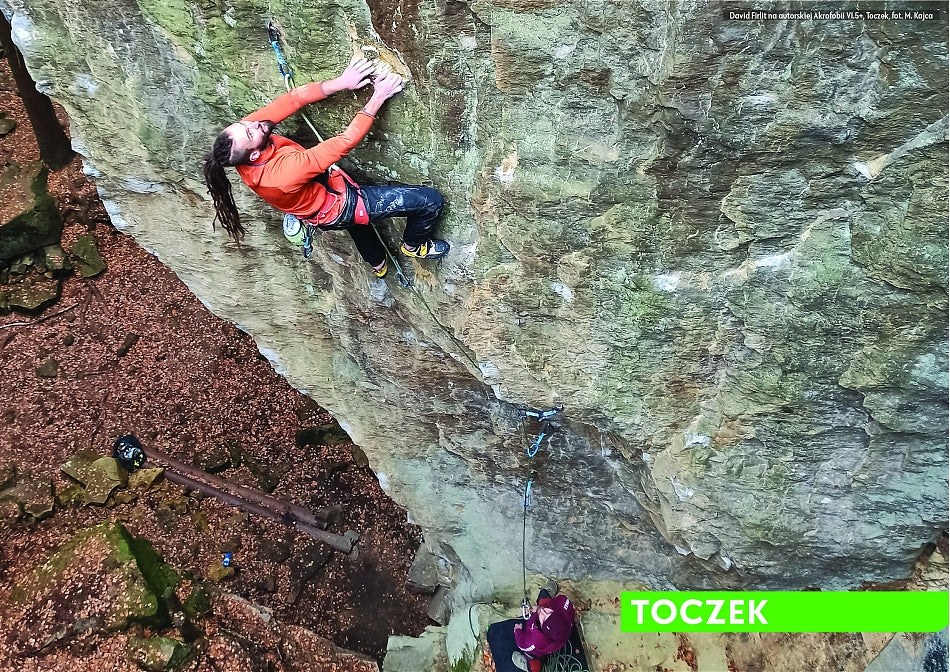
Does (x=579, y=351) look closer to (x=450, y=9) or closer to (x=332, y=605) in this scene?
(x=450, y=9)

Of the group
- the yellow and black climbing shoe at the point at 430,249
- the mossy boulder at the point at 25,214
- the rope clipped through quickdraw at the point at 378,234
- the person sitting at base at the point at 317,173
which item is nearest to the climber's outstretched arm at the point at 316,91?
the person sitting at base at the point at 317,173

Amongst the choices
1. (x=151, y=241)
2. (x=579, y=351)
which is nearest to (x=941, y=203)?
(x=579, y=351)

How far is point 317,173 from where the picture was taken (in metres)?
2.98

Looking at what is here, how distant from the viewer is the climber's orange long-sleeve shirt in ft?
9.61

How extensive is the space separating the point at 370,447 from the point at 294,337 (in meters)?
1.22

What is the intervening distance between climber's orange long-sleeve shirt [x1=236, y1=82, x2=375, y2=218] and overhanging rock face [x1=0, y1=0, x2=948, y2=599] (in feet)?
0.85

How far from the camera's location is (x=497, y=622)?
517cm

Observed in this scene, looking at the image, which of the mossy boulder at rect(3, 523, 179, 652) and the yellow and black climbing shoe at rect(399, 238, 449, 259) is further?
the mossy boulder at rect(3, 523, 179, 652)

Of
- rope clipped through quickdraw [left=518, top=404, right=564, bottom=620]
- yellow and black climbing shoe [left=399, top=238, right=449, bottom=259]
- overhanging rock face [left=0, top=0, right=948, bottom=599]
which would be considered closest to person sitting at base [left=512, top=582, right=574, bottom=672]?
rope clipped through quickdraw [left=518, top=404, right=564, bottom=620]

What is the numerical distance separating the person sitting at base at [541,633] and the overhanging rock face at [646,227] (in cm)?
79

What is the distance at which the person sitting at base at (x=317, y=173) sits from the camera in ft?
9.41

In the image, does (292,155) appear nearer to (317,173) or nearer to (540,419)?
(317,173)

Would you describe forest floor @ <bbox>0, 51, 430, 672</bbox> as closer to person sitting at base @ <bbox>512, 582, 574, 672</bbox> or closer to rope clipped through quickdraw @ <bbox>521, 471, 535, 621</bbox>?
rope clipped through quickdraw @ <bbox>521, 471, 535, 621</bbox>

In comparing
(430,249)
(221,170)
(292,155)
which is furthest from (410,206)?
(221,170)
